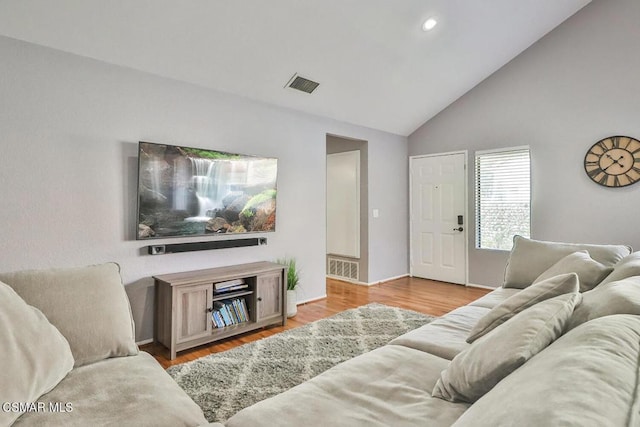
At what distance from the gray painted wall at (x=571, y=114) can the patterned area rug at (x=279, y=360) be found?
2.30 meters

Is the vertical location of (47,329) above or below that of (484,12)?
below

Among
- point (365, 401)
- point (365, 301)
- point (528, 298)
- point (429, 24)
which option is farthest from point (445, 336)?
point (429, 24)

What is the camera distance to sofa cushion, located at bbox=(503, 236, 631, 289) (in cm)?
265

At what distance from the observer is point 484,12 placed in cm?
364

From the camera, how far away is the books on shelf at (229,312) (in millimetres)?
3064

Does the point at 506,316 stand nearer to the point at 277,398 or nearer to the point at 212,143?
the point at 277,398

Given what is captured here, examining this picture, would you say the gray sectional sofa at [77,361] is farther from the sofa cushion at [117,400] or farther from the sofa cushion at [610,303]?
the sofa cushion at [610,303]

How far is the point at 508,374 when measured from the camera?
1.05 m

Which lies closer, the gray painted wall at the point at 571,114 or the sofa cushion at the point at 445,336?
the sofa cushion at the point at 445,336

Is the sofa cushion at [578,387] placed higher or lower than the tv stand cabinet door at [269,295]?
higher

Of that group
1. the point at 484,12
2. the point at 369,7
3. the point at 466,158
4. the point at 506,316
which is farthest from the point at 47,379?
the point at 466,158

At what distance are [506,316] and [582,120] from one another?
12.4ft

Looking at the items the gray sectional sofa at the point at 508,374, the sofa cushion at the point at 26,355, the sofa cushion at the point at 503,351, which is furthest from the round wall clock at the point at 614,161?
the sofa cushion at the point at 26,355

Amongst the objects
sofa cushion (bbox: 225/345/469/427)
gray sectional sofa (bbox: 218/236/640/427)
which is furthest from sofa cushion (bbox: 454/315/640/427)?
sofa cushion (bbox: 225/345/469/427)
